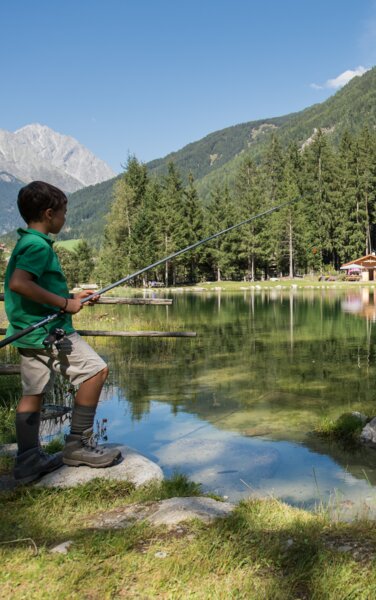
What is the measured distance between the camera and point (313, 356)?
1519 cm

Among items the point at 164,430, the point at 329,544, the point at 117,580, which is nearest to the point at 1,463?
the point at 117,580

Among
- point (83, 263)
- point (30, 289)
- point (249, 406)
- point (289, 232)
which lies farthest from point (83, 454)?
point (83, 263)

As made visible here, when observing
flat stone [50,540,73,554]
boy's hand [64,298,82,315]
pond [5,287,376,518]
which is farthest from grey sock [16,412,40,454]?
pond [5,287,376,518]

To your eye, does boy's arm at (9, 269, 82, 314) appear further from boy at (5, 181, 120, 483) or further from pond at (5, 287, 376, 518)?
pond at (5, 287, 376, 518)

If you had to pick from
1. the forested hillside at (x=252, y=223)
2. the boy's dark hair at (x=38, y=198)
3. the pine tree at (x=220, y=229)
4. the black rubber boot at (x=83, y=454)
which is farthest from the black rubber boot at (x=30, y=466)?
the pine tree at (x=220, y=229)

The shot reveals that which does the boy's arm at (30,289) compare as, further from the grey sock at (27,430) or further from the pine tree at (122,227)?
the pine tree at (122,227)

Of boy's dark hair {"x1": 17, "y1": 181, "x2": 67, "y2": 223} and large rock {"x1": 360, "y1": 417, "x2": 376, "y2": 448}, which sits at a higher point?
boy's dark hair {"x1": 17, "y1": 181, "x2": 67, "y2": 223}

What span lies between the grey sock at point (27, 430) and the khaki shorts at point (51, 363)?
177 mm

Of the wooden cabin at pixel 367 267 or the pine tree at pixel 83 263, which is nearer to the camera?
the wooden cabin at pixel 367 267

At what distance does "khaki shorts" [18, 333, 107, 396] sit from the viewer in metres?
4.06

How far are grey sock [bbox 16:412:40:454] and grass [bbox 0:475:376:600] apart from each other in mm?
517

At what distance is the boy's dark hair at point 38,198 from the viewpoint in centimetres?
404

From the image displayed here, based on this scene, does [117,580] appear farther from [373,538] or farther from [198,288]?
[198,288]

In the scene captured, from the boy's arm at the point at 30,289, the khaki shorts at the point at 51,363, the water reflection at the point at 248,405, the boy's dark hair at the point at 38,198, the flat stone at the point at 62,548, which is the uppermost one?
the boy's dark hair at the point at 38,198
